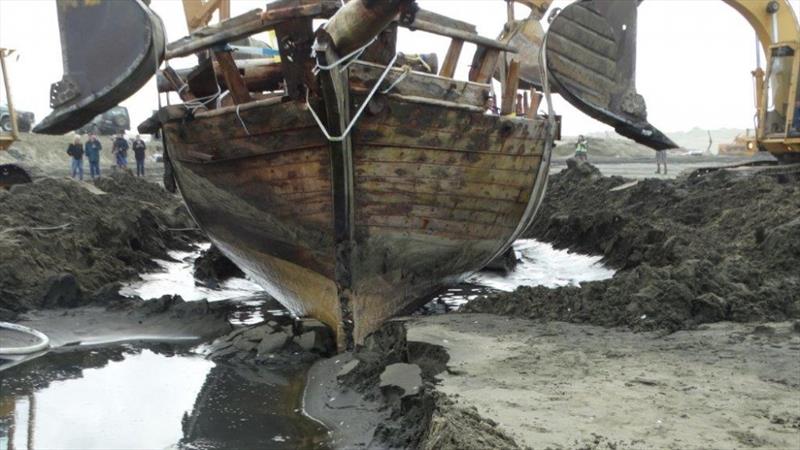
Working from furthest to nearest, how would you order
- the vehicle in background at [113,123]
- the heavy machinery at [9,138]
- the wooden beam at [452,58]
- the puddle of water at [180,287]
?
1. the vehicle in background at [113,123]
2. the heavy machinery at [9,138]
3. the puddle of water at [180,287]
4. the wooden beam at [452,58]

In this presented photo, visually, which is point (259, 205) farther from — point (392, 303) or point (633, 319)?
point (633, 319)

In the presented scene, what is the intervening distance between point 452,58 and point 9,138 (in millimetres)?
10882

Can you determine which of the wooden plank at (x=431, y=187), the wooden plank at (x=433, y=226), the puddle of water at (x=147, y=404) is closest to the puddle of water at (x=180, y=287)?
the puddle of water at (x=147, y=404)

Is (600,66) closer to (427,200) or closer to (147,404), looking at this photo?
(427,200)

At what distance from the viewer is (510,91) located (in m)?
8.56

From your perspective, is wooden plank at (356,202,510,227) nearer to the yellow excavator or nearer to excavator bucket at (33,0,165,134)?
the yellow excavator

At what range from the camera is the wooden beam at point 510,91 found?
28.0ft

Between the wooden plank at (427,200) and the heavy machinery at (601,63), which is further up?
the heavy machinery at (601,63)

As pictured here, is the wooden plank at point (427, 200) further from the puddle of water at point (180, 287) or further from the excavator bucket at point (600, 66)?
the puddle of water at point (180, 287)

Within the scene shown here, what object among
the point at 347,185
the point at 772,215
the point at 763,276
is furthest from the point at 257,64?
the point at 772,215

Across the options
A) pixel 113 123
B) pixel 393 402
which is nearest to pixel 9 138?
pixel 393 402

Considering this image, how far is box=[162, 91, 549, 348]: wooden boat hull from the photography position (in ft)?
23.8

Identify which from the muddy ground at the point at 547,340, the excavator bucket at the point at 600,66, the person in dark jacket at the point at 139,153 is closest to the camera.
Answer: the muddy ground at the point at 547,340

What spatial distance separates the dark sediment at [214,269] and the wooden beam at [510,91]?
4710 mm
